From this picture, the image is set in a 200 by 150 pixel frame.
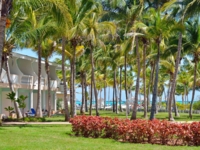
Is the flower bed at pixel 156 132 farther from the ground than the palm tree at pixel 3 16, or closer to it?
closer to it

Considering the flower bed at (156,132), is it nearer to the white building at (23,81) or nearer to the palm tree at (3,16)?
the palm tree at (3,16)

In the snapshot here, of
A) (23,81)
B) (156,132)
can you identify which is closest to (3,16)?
(156,132)

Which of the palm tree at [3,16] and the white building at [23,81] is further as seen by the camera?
the white building at [23,81]

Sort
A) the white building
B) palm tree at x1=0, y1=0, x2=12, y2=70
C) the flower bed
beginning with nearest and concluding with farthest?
1. palm tree at x1=0, y1=0, x2=12, y2=70
2. the flower bed
3. the white building

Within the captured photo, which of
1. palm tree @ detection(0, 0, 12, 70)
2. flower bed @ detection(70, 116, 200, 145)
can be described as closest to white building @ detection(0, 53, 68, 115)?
flower bed @ detection(70, 116, 200, 145)

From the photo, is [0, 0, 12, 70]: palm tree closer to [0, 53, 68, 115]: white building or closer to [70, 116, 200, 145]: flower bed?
[70, 116, 200, 145]: flower bed

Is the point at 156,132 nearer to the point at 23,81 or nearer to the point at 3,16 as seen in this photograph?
the point at 3,16

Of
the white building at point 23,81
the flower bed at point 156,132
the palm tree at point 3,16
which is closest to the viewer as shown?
the palm tree at point 3,16

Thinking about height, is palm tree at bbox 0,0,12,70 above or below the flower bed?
above

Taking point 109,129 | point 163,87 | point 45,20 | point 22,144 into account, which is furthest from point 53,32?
point 163,87

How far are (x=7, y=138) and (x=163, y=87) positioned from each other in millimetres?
65288

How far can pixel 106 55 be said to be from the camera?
139ft

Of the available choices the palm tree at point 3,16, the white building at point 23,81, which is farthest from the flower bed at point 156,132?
the white building at point 23,81

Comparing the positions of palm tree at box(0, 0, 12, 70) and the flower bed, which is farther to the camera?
the flower bed
